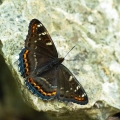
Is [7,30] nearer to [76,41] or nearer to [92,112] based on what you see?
[76,41]

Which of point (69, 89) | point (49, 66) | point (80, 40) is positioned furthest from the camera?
point (80, 40)

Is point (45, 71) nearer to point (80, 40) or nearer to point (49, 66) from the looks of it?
point (49, 66)

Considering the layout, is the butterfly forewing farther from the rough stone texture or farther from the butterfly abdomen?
the rough stone texture

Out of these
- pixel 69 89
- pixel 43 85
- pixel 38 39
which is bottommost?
pixel 69 89

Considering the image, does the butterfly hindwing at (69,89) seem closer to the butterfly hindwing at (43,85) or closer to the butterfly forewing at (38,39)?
the butterfly hindwing at (43,85)

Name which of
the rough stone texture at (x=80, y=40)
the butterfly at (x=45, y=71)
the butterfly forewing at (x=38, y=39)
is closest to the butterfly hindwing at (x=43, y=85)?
the butterfly at (x=45, y=71)

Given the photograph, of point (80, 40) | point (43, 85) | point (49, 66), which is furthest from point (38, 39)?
point (80, 40)

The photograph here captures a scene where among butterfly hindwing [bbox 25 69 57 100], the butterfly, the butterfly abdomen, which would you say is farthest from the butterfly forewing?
butterfly hindwing [bbox 25 69 57 100]

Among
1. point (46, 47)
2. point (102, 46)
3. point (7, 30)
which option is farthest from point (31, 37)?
point (102, 46)
